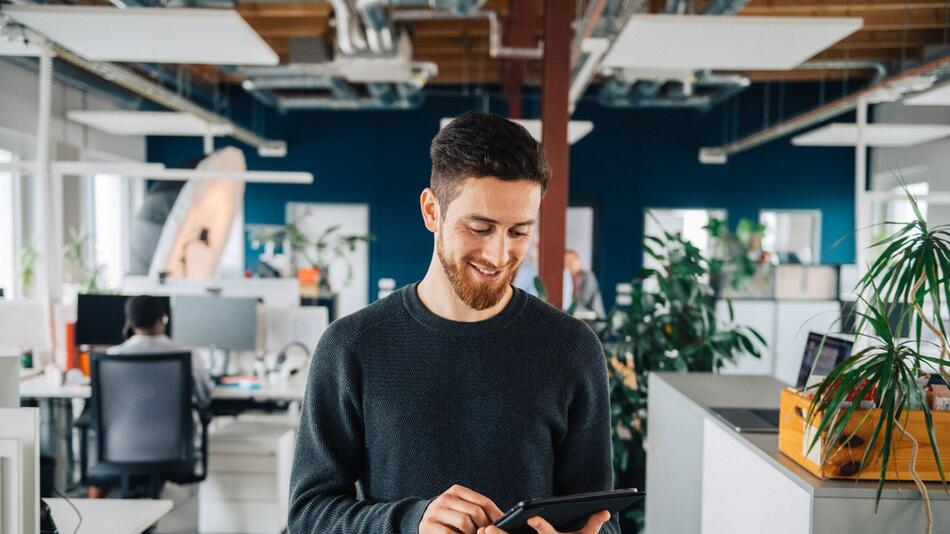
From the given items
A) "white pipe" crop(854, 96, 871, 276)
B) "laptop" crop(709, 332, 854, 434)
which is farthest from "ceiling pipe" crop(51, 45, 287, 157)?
"white pipe" crop(854, 96, 871, 276)

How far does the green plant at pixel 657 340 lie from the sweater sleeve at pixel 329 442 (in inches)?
98.9

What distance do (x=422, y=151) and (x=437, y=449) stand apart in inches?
333

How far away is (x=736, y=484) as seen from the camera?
205 cm

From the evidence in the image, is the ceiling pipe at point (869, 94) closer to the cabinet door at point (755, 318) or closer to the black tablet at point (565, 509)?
the cabinet door at point (755, 318)

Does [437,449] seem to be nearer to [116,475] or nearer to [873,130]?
[116,475]

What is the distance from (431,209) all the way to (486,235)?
130 millimetres

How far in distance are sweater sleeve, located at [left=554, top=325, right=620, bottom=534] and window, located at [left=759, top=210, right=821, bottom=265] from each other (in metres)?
8.73

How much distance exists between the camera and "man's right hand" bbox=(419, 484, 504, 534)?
39.8 inches

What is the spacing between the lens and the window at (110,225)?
348 inches

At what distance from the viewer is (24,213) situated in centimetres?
696

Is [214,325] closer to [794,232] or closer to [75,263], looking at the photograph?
[75,263]

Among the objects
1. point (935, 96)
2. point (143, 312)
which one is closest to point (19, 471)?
point (143, 312)

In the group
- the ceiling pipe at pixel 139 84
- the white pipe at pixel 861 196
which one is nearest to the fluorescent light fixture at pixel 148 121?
the ceiling pipe at pixel 139 84

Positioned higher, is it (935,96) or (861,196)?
(935,96)
